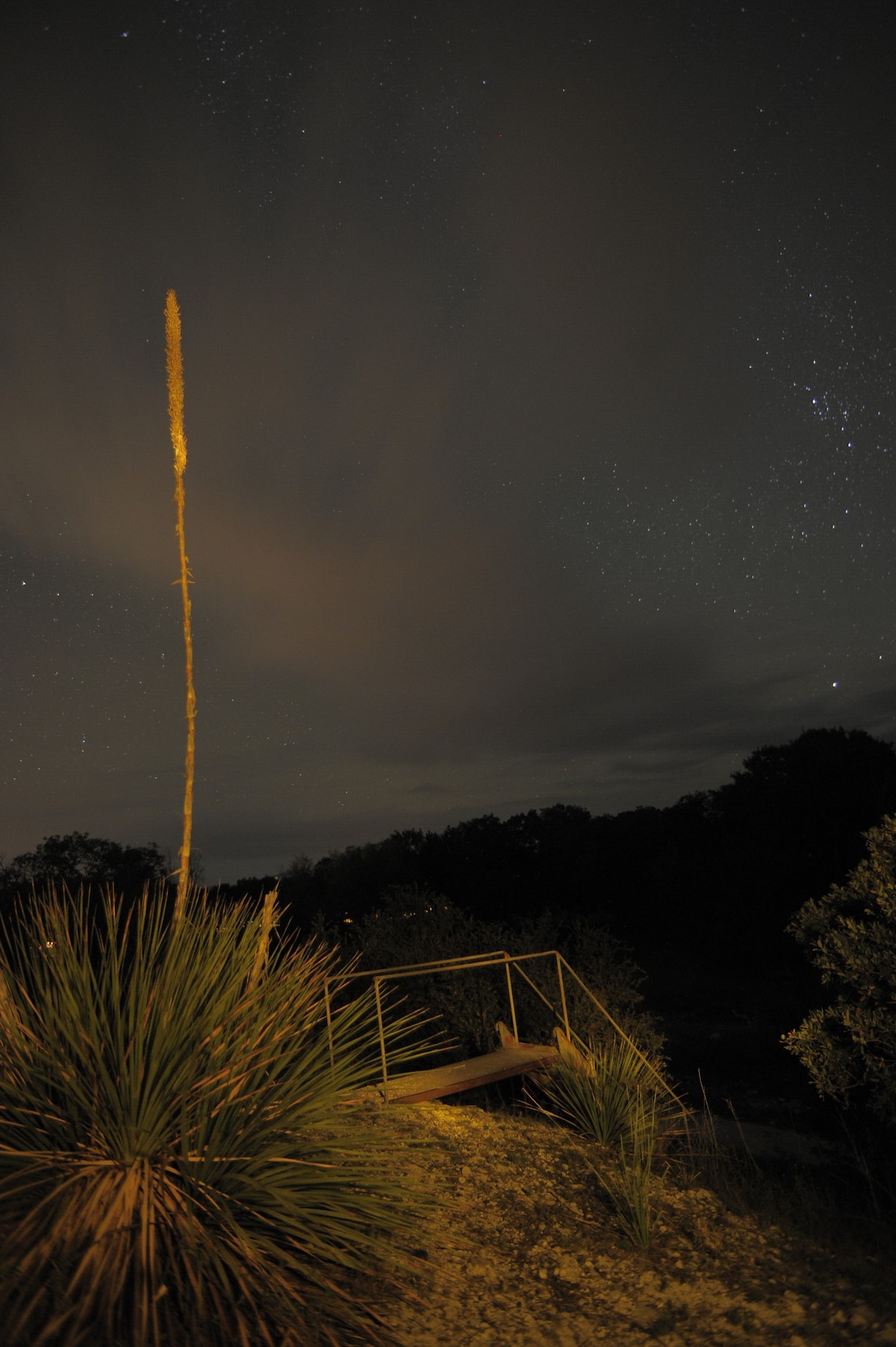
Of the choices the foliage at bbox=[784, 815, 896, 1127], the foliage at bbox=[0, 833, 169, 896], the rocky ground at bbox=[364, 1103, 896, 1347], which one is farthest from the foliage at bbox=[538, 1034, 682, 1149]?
the foliage at bbox=[0, 833, 169, 896]

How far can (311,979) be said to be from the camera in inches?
168

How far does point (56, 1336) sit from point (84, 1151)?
629 millimetres

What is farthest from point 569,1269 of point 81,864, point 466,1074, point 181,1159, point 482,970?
point 81,864

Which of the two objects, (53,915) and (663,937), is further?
(663,937)

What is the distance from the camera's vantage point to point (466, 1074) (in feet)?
22.0

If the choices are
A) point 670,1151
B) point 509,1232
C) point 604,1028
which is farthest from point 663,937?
point 509,1232

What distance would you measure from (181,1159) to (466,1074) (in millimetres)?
3941

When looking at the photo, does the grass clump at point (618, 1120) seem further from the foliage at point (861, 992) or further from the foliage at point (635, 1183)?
the foliage at point (861, 992)

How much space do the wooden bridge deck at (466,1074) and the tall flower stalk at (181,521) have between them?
117 inches

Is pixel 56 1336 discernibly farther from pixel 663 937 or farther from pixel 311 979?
pixel 663 937

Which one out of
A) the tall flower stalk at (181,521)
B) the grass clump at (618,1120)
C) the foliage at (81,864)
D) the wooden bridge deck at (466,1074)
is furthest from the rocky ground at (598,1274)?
the foliage at (81,864)

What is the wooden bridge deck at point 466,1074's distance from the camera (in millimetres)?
6191

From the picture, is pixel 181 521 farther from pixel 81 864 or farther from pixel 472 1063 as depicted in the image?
Result: pixel 81 864

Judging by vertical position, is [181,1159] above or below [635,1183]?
above
